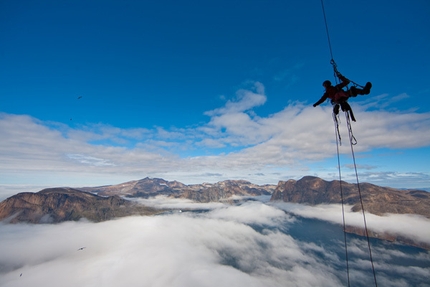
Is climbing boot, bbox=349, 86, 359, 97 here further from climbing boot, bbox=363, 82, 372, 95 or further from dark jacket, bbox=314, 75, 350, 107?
climbing boot, bbox=363, 82, 372, 95

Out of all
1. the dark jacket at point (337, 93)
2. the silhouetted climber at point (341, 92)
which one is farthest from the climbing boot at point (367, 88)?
the dark jacket at point (337, 93)

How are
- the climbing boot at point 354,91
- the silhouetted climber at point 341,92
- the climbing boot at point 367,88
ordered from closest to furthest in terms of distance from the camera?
the climbing boot at point 367,88 → the silhouetted climber at point 341,92 → the climbing boot at point 354,91

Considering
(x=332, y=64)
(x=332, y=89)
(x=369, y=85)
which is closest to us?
(x=369, y=85)

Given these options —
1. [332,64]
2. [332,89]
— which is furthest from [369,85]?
[332,64]

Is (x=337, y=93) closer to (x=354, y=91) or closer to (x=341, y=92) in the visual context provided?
(x=341, y=92)

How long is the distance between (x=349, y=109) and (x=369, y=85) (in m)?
2.02

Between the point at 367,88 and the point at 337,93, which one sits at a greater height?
A: the point at 337,93

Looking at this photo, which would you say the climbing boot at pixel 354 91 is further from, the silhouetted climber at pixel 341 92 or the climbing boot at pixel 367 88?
the climbing boot at pixel 367 88

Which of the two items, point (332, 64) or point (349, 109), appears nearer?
point (349, 109)

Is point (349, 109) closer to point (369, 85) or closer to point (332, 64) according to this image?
point (369, 85)

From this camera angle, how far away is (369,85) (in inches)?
444

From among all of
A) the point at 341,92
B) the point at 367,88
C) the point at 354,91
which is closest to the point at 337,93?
the point at 341,92

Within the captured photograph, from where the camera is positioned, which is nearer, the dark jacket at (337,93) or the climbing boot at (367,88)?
the climbing boot at (367,88)

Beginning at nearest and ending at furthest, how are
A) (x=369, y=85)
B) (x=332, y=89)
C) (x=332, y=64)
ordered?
(x=369, y=85) < (x=332, y=89) < (x=332, y=64)
